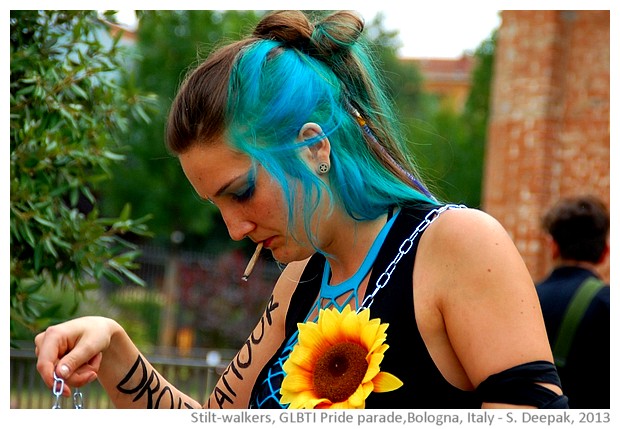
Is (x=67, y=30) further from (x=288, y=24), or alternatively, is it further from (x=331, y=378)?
(x=331, y=378)

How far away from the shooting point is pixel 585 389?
3967mm

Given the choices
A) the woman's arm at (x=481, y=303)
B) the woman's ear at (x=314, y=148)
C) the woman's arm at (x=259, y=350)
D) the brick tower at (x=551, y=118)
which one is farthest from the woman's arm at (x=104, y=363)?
the brick tower at (x=551, y=118)

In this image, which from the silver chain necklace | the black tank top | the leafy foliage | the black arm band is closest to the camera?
the black arm band

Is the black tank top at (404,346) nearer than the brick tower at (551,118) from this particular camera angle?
Yes

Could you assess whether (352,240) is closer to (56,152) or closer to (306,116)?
(306,116)

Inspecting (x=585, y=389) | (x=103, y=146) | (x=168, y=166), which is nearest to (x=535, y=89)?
(x=585, y=389)

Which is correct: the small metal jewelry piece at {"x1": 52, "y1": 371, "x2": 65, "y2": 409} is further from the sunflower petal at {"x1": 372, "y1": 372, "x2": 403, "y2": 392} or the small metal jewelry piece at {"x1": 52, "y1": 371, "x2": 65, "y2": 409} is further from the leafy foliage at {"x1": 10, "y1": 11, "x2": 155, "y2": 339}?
the leafy foliage at {"x1": 10, "y1": 11, "x2": 155, "y2": 339}

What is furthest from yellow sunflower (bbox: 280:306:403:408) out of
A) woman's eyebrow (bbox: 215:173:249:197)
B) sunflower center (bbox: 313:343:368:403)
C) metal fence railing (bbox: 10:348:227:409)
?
metal fence railing (bbox: 10:348:227:409)

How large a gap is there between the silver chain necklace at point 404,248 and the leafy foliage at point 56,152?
1.54 m

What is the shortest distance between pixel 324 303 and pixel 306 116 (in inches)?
16.5

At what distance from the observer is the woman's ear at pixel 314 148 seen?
197 cm

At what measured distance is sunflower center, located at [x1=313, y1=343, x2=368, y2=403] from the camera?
6.22ft

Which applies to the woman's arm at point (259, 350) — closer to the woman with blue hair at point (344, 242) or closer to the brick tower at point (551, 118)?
the woman with blue hair at point (344, 242)
